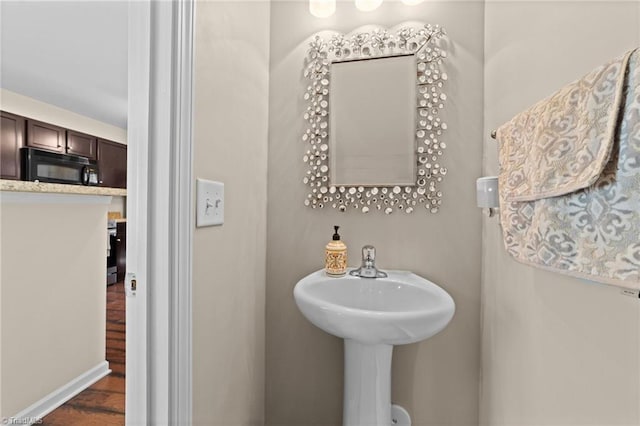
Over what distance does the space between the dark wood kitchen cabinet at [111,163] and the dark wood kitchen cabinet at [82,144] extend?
3.3 inches

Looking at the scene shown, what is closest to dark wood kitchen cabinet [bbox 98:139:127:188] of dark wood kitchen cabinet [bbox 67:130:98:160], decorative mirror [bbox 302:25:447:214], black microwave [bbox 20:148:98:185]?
dark wood kitchen cabinet [bbox 67:130:98:160]

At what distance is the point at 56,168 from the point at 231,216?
363cm

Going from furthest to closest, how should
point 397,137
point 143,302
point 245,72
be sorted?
1. point 397,137
2. point 245,72
3. point 143,302

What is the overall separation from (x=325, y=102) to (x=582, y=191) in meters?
0.93

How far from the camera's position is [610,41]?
0.52 m

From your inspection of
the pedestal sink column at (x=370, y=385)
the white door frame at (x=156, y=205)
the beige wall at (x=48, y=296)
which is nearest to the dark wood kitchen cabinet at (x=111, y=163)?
the beige wall at (x=48, y=296)

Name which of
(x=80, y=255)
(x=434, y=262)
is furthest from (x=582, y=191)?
(x=80, y=255)

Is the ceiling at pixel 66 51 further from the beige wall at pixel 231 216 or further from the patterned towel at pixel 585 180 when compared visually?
the patterned towel at pixel 585 180

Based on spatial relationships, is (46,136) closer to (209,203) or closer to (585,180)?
(209,203)

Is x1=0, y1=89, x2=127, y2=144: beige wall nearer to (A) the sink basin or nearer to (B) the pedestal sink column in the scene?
(A) the sink basin

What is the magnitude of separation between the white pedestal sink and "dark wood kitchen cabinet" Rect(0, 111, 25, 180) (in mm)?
3679

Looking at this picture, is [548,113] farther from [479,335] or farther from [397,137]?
[479,335]

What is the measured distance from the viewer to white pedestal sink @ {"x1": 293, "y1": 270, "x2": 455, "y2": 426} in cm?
77

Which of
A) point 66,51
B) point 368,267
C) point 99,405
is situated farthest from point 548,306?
point 66,51
